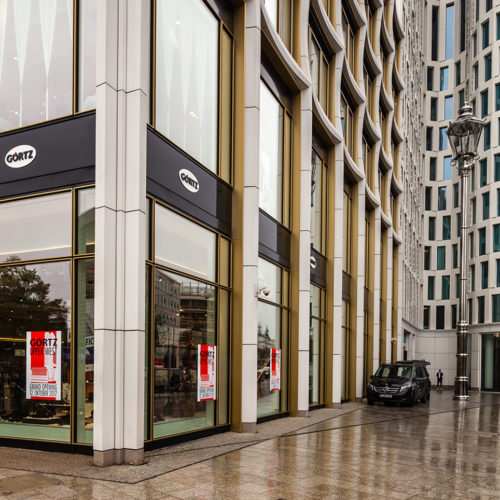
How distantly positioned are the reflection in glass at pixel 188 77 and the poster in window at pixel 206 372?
157 inches

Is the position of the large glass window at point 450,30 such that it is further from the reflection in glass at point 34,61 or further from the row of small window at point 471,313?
the reflection in glass at point 34,61

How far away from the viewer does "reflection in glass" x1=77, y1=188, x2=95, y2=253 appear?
35.7 feet

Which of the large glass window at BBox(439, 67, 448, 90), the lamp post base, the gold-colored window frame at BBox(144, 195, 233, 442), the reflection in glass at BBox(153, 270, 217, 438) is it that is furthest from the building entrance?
the reflection in glass at BBox(153, 270, 217, 438)

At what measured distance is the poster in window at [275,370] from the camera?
1731cm

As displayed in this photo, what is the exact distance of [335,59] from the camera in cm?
2338

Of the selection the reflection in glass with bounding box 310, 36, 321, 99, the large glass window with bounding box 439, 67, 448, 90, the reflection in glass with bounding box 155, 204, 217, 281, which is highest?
the large glass window with bounding box 439, 67, 448, 90

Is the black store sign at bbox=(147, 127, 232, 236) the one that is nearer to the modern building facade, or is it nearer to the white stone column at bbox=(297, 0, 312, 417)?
the modern building facade

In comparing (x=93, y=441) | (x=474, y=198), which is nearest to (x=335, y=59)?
(x=93, y=441)

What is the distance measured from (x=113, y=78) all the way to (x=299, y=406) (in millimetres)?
11300

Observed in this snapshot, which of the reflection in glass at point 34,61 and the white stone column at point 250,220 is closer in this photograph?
the reflection in glass at point 34,61

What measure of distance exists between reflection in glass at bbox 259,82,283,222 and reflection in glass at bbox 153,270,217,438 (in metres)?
4.54

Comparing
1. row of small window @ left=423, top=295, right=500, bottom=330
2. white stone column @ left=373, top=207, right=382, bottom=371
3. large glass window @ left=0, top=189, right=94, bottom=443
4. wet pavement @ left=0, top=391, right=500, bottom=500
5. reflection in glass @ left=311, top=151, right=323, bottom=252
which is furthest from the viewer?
row of small window @ left=423, top=295, right=500, bottom=330

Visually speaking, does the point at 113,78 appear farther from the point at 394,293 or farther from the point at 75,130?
the point at 394,293

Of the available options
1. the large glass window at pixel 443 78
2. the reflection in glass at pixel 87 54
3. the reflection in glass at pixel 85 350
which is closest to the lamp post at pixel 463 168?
the reflection in glass at pixel 87 54
